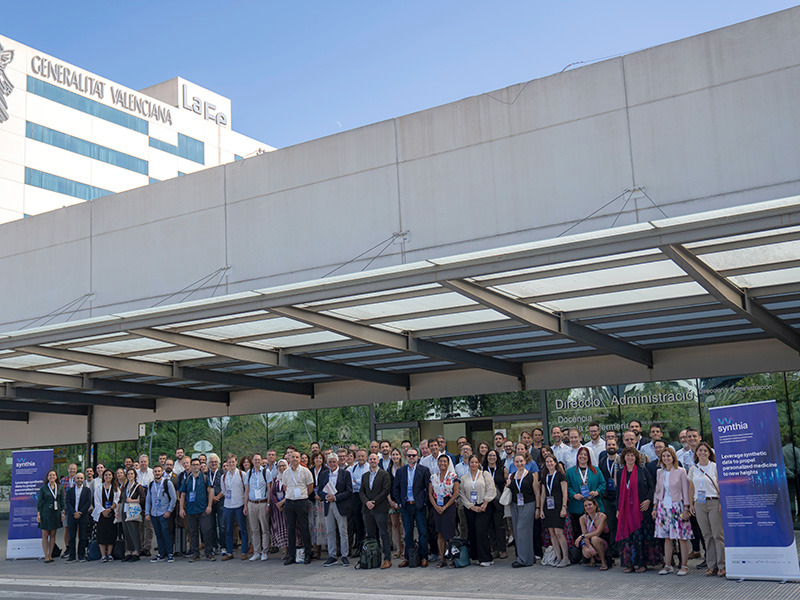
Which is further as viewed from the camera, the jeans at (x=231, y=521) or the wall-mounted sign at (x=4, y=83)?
the wall-mounted sign at (x=4, y=83)

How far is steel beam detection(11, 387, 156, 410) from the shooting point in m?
21.6

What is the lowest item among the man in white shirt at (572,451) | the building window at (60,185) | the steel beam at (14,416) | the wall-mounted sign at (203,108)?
the man in white shirt at (572,451)

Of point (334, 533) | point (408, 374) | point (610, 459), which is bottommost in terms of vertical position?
point (334, 533)

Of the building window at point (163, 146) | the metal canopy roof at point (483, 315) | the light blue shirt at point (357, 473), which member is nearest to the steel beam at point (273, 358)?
the metal canopy roof at point (483, 315)

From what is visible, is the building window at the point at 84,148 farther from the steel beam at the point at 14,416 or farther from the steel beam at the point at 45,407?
the steel beam at the point at 45,407

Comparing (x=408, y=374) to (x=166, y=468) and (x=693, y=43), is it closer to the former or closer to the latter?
(x=166, y=468)

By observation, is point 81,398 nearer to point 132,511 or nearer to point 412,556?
point 132,511

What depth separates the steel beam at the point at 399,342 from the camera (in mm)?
13023

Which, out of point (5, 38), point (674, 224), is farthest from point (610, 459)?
point (5, 38)

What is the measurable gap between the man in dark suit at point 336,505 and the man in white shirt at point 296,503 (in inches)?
9.9

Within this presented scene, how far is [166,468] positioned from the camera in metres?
15.3

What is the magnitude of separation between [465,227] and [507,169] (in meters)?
0.96

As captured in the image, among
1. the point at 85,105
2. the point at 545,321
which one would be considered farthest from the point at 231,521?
the point at 85,105

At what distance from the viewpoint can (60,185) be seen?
4959cm
